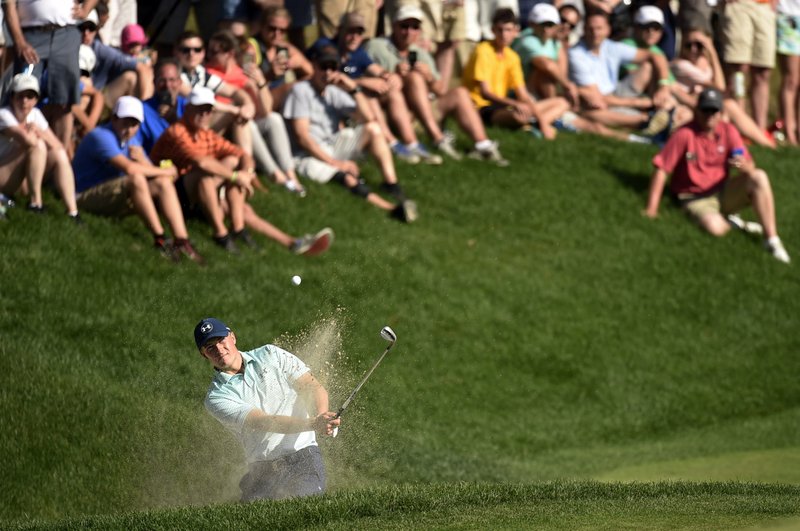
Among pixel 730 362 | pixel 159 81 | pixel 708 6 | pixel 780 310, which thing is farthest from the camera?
pixel 708 6

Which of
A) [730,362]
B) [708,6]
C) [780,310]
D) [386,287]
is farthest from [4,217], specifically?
[708,6]

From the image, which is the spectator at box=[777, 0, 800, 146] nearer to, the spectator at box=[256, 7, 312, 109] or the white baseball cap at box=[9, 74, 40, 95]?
the spectator at box=[256, 7, 312, 109]

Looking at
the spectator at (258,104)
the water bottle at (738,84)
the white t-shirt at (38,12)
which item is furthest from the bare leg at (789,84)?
the white t-shirt at (38,12)

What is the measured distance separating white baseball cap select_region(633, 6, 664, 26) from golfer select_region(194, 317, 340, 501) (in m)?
11.1

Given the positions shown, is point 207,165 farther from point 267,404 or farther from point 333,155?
point 267,404

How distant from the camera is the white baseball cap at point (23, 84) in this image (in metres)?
12.6

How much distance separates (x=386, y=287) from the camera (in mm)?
14375

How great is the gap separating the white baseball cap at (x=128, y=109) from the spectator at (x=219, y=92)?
2.95 ft

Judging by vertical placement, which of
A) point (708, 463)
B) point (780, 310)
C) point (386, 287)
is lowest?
point (780, 310)

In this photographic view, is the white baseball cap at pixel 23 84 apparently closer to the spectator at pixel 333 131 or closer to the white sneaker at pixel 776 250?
the spectator at pixel 333 131

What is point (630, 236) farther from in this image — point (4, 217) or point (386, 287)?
point (4, 217)

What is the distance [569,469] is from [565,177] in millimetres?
5555

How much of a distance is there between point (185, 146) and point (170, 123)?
1.94ft

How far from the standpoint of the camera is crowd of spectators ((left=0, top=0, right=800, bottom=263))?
43.6 ft
